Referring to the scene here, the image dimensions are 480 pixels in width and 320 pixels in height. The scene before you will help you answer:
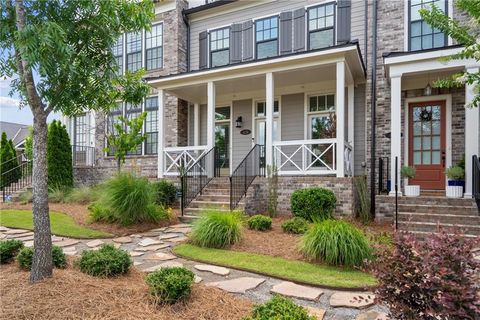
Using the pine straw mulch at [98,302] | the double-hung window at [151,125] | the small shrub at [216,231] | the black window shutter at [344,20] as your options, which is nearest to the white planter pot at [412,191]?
the small shrub at [216,231]

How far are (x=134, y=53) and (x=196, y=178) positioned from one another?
706 centimetres

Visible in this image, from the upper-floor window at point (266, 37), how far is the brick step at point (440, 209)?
6.37 metres

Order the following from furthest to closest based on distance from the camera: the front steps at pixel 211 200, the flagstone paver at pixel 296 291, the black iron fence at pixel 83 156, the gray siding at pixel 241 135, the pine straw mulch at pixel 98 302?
the black iron fence at pixel 83 156, the gray siding at pixel 241 135, the front steps at pixel 211 200, the flagstone paver at pixel 296 291, the pine straw mulch at pixel 98 302

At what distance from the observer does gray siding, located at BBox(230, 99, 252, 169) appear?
1146 centimetres

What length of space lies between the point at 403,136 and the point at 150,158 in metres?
8.81

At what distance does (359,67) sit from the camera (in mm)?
8852

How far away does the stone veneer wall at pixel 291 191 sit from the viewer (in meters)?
7.89

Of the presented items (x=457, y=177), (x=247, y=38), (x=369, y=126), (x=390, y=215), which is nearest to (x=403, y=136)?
(x=369, y=126)

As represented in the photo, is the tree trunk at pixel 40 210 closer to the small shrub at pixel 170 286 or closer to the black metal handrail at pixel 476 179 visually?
the small shrub at pixel 170 286

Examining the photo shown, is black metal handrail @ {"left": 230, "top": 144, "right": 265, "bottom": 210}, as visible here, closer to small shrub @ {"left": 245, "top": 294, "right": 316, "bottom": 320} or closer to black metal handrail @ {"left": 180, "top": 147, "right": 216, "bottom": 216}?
black metal handrail @ {"left": 180, "top": 147, "right": 216, "bottom": 216}

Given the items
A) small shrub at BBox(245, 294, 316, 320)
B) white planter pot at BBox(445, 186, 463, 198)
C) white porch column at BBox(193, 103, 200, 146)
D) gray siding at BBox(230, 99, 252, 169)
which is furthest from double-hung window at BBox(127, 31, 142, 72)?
small shrub at BBox(245, 294, 316, 320)

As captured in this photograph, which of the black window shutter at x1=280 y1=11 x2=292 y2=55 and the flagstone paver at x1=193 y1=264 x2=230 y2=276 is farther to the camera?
the black window shutter at x1=280 y1=11 x2=292 y2=55

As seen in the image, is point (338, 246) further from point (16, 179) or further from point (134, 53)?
point (16, 179)

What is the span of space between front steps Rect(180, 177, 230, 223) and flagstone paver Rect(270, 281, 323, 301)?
13.4 ft
